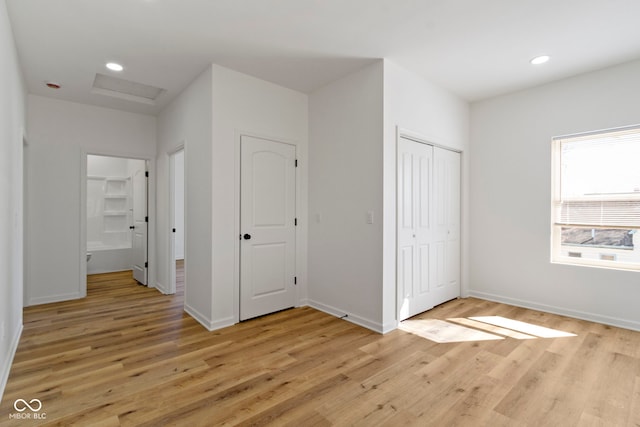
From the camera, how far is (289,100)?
3.90 meters

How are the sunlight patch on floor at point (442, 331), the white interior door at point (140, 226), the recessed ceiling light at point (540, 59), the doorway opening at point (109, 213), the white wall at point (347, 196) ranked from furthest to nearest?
the doorway opening at point (109, 213) → the white interior door at point (140, 226) → the white wall at point (347, 196) → the recessed ceiling light at point (540, 59) → the sunlight patch on floor at point (442, 331)

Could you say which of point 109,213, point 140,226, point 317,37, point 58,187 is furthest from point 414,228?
point 109,213

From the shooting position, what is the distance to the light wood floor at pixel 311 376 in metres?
1.91

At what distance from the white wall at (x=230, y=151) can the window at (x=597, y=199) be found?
343 cm

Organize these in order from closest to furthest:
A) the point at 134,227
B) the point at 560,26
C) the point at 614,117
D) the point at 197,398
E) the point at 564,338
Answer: the point at 197,398 < the point at 560,26 < the point at 564,338 < the point at 614,117 < the point at 134,227

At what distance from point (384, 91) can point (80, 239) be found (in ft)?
14.7

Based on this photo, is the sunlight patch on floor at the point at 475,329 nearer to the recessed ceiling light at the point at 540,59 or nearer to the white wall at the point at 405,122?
the white wall at the point at 405,122

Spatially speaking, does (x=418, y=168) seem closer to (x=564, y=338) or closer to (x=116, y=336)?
(x=564, y=338)

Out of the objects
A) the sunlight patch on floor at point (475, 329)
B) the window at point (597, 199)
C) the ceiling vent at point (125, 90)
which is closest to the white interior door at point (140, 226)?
the ceiling vent at point (125, 90)

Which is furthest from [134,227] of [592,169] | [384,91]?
[592,169]

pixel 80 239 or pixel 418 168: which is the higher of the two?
pixel 418 168

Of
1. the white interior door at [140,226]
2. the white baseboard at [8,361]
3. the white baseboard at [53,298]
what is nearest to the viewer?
the white baseboard at [8,361]

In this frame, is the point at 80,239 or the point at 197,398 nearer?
the point at 197,398

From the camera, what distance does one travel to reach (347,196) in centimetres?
353
